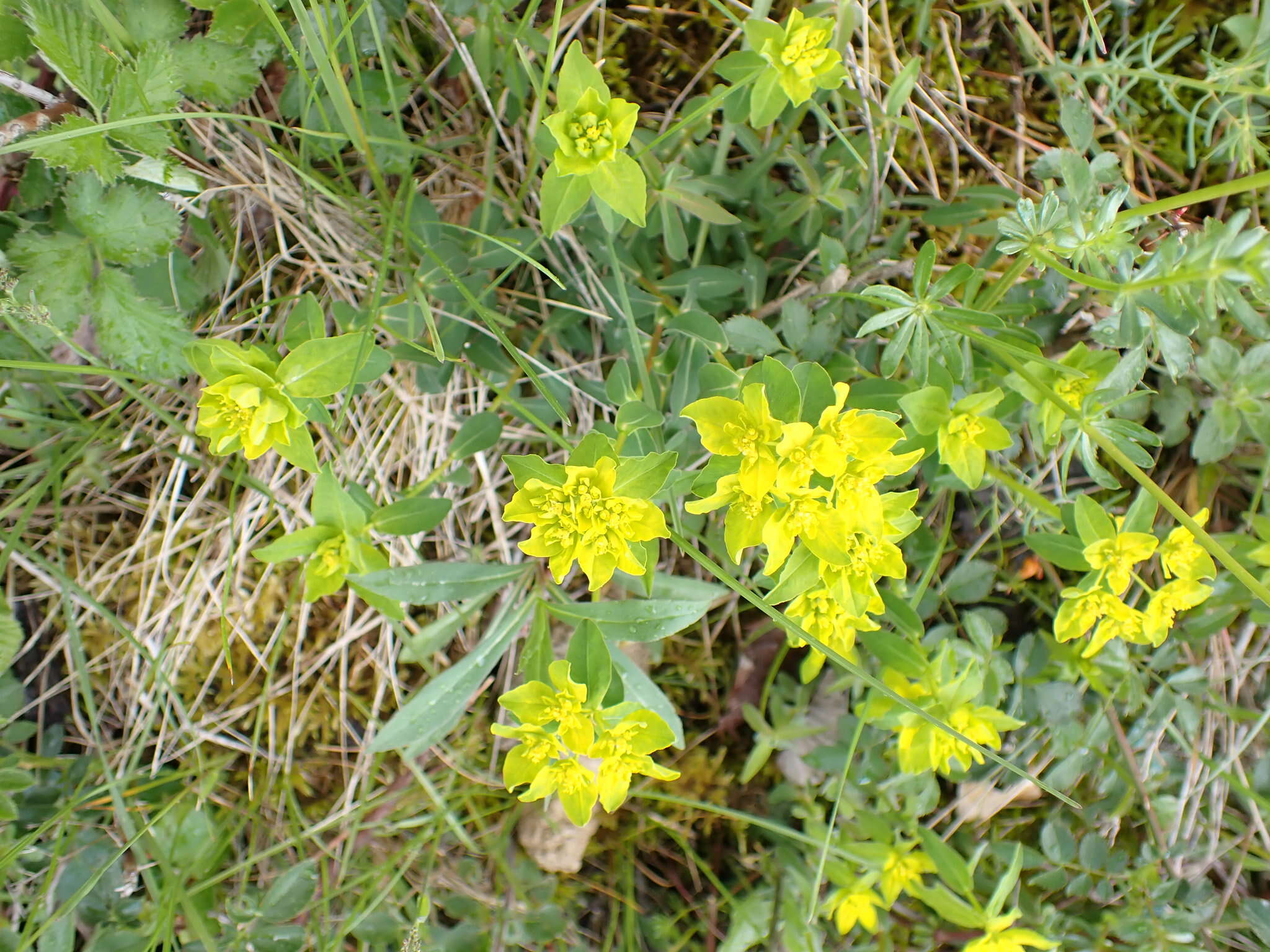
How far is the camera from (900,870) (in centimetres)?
192

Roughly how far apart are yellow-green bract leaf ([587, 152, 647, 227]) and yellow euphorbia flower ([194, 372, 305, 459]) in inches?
25.5

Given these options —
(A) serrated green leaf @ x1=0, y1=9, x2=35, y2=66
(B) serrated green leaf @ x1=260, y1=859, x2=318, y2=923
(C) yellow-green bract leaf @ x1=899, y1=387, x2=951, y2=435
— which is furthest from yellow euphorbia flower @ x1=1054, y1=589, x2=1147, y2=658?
(A) serrated green leaf @ x1=0, y1=9, x2=35, y2=66

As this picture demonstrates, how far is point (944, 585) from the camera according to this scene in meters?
2.03

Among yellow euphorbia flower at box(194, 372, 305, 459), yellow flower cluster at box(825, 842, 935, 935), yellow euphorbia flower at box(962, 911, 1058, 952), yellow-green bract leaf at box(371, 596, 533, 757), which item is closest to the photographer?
yellow euphorbia flower at box(194, 372, 305, 459)

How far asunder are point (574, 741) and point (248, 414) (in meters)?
0.79

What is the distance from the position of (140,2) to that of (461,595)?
4.49 feet

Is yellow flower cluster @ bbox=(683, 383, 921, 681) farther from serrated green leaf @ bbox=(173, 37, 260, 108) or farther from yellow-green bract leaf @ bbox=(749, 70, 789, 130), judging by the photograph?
serrated green leaf @ bbox=(173, 37, 260, 108)

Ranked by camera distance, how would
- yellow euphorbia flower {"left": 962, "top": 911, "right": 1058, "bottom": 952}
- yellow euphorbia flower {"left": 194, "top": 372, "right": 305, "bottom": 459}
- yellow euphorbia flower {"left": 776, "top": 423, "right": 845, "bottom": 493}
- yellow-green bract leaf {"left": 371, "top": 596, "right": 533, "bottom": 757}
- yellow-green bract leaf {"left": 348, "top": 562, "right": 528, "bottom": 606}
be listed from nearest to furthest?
1. yellow euphorbia flower {"left": 776, "top": 423, "right": 845, "bottom": 493}
2. yellow euphorbia flower {"left": 194, "top": 372, "right": 305, "bottom": 459}
3. yellow-green bract leaf {"left": 348, "top": 562, "right": 528, "bottom": 606}
4. yellow-green bract leaf {"left": 371, "top": 596, "right": 533, "bottom": 757}
5. yellow euphorbia flower {"left": 962, "top": 911, "right": 1058, "bottom": 952}

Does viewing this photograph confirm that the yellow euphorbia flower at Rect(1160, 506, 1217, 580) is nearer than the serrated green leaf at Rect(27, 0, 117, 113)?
No

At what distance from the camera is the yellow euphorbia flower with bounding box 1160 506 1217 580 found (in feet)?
5.41

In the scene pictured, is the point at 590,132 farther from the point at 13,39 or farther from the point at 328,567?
the point at 13,39

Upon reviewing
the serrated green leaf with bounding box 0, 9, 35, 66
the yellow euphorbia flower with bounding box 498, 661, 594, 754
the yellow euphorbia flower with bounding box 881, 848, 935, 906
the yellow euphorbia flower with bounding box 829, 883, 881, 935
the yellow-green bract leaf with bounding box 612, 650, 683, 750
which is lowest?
the yellow euphorbia flower with bounding box 829, 883, 881, 935

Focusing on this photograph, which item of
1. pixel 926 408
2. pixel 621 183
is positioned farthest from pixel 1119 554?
pixel 621 183

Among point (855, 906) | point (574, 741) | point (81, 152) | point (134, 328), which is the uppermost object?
point (81, 152)
